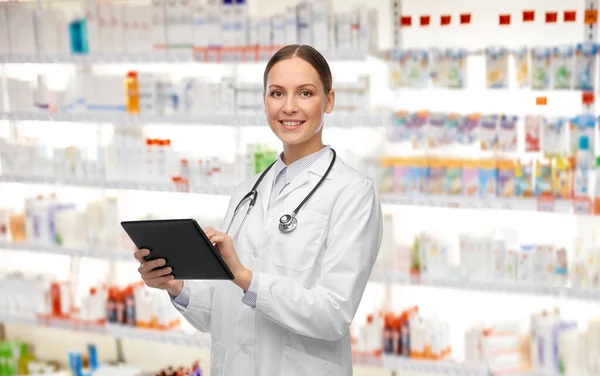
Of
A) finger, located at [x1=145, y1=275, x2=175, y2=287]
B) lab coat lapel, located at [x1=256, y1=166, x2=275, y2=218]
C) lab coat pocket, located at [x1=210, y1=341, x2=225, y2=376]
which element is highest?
lab coat lapel, located at [x1=256, y1=166, x2=275, y2=218]

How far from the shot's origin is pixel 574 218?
4.04m

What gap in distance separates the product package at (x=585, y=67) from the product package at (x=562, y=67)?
1.1 inches

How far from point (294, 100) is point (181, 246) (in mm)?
514

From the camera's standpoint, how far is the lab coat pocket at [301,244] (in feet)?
6.68

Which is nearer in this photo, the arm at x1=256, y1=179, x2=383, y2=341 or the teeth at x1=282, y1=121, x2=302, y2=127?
the arm at x1=256, y1=179, x2=383, y2=341

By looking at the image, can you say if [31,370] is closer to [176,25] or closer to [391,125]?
[176,25]

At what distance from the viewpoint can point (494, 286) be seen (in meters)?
3.76

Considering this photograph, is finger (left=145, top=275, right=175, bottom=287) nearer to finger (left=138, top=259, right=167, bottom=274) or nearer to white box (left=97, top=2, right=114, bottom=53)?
finger (left=138, top=259, right=167, bottom=274)

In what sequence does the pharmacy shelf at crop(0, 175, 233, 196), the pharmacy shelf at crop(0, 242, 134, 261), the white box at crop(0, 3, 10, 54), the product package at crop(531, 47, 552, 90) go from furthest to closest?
the white box at crop(0, 3, 10, 54), the pharmacy shelf at crop(0, 242, 134, 261), the pharmacy shelf at crop(0, 175, 233, 196), the product package at crop(531, 47, 552, 90)

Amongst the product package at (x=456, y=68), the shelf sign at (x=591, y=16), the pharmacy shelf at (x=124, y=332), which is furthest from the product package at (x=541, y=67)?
the pharmacy shelf at (x=124, y=332)

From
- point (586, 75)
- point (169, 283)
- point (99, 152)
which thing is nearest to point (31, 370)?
point (99, 152)

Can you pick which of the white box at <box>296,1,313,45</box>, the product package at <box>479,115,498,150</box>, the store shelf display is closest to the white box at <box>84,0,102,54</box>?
the store shelf display

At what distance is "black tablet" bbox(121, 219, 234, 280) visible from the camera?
6.14 ft

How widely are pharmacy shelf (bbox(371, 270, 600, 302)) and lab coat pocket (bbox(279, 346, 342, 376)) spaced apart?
189 centimetres
